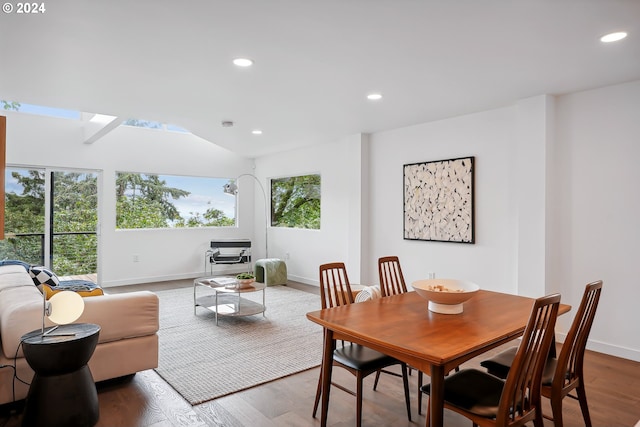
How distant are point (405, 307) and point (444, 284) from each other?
30 centimetres

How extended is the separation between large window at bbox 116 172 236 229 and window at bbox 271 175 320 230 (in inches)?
39.3

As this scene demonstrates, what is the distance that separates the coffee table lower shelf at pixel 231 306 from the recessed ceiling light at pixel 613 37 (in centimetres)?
394

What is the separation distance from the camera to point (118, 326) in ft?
8.79

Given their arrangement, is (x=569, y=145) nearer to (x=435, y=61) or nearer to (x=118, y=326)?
(x=435, y=61)

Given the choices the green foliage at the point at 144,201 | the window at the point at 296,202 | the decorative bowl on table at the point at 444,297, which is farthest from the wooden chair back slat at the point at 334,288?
the green foliage at the point at 144,201

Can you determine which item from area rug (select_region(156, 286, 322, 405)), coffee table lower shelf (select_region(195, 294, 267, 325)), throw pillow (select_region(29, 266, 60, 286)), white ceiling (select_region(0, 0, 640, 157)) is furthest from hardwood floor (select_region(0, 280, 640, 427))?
white ceiling (select_region(0, 0, 640, 157))

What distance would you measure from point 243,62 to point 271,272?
4.07 metres

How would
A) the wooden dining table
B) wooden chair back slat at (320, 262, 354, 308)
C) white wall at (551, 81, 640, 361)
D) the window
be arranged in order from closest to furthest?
the wooden dining table, wooden chair back slat at (320, 262, 354, 308), white wall at (551, 81, 640, 361), the window

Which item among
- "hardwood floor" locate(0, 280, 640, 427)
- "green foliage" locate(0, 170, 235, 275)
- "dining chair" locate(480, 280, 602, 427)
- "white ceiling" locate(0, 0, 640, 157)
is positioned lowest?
"hardwood floor" locate(0, 280, 640, 427)

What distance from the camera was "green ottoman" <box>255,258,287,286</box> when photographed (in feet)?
21.1

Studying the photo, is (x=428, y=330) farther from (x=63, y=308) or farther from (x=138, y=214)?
(x=138, y=214)

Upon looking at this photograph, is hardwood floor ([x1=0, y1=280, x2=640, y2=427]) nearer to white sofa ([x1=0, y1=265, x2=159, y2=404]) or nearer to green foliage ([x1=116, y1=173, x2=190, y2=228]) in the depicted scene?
white sofa ([x1=0, y1=265, x2=159, y2=404])

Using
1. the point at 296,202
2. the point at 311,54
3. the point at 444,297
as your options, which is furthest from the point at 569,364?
the point at 296,202

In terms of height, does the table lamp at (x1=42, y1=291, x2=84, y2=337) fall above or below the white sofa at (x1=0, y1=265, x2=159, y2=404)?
above
